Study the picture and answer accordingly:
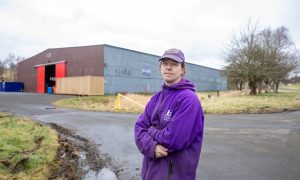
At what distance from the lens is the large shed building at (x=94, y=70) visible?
33844mm

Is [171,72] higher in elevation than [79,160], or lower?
higher

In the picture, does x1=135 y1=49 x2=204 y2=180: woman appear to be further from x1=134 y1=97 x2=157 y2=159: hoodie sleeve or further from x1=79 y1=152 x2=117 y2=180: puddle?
x1=79 y1=152 x2=117 y2=180: puddle

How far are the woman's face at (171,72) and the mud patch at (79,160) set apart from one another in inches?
128

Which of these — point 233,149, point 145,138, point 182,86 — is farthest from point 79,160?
point 182,86

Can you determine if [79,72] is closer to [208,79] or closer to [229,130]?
[229,130]

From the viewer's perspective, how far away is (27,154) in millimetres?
6207

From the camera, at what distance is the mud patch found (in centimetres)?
524

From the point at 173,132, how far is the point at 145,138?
313mm

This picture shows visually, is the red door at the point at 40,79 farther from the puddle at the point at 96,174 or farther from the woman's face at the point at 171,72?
the woman's face at the point at 171,72

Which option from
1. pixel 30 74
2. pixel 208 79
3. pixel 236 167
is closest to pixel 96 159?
pixel 236 167

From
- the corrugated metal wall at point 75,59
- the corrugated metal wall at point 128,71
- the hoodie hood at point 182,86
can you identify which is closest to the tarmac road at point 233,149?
the hoodie hood at point 182,86

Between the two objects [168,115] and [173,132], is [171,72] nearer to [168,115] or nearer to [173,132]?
[168,115]

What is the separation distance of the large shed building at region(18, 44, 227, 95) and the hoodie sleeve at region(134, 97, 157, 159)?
88.5 feet

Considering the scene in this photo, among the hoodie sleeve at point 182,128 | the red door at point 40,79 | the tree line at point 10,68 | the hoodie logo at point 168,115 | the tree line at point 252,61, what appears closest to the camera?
the hoodie sleeve at point 182,128
